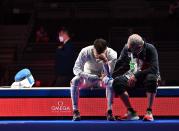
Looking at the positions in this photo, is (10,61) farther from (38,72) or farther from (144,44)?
(144,44)

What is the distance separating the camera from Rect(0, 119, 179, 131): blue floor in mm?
6363

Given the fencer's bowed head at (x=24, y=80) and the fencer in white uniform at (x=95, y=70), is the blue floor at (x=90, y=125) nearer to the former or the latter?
the fencer in white uniform at (x=95, y=70)

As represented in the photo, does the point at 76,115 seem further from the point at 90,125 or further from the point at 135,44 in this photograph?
the point at 135,44

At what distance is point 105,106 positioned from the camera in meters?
6.98

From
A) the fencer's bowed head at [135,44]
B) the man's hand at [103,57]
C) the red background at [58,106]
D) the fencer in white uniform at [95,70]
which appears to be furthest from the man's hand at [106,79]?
the fencer's bowed head at [135,44]

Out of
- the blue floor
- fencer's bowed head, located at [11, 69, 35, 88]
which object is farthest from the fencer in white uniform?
fencer's bowed head, located at [11, 69, 35, 88]

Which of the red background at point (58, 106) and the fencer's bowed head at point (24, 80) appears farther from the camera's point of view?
the fencer's bowed head at point (24, 80)

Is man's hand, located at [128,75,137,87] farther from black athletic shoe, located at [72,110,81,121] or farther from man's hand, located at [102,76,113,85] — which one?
black athletic shoe, located at [72,110,81,121]

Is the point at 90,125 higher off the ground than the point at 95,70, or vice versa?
the point at 95,70

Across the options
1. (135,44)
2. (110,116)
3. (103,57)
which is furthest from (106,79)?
(135,44)

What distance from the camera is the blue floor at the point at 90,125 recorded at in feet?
20.9

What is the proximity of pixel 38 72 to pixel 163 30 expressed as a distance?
137 inches

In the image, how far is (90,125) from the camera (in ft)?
21.2

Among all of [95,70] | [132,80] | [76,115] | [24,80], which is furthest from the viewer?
[24,80]
